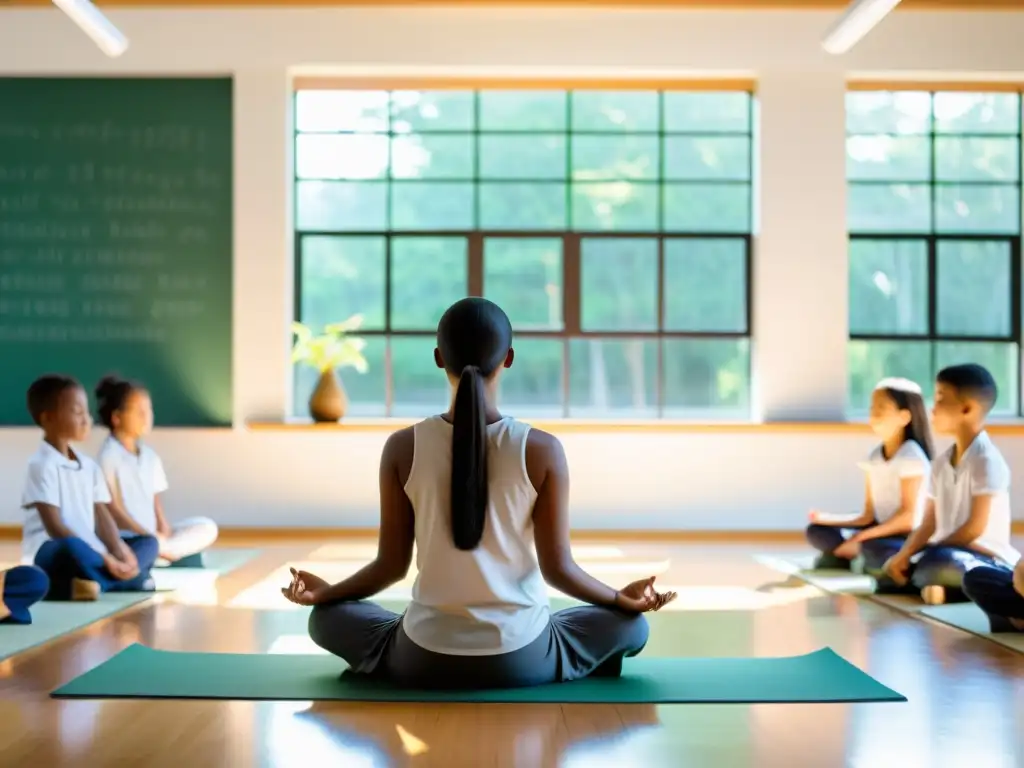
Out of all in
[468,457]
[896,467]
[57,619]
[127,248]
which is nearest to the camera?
[468,457]

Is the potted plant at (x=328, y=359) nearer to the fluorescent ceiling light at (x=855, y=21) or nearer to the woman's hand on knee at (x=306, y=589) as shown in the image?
the fluorescent ceiling light at (x=855, y=21)

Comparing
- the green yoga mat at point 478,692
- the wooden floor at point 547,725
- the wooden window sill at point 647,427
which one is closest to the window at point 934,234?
the wooden window sill at point 647,427

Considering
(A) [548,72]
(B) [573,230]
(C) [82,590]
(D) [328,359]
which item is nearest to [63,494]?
(C) [82,590]

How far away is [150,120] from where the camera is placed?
739 cm

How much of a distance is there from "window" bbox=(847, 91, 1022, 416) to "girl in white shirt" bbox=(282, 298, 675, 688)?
5.18 m

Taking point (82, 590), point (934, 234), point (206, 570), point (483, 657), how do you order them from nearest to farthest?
point (483, 657)
point (82, 590)
point (206, 570)
point (934, 234)

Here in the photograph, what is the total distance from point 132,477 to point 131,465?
5 centimetres

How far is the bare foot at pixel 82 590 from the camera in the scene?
4.47 m

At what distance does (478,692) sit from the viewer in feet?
9.50

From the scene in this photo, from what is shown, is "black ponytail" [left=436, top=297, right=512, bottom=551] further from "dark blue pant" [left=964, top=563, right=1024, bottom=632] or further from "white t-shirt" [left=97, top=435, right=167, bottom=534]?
"white t-shirt" [left=97, top=435, right=167, bottom=534]

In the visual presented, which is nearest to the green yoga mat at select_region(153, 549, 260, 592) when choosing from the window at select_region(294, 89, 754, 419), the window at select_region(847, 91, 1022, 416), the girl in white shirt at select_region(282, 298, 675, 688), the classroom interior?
the classroom interior

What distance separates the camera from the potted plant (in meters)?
7.27

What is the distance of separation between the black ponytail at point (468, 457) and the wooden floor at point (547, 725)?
43 centimetres

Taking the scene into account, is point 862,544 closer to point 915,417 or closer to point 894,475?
point 894,475
